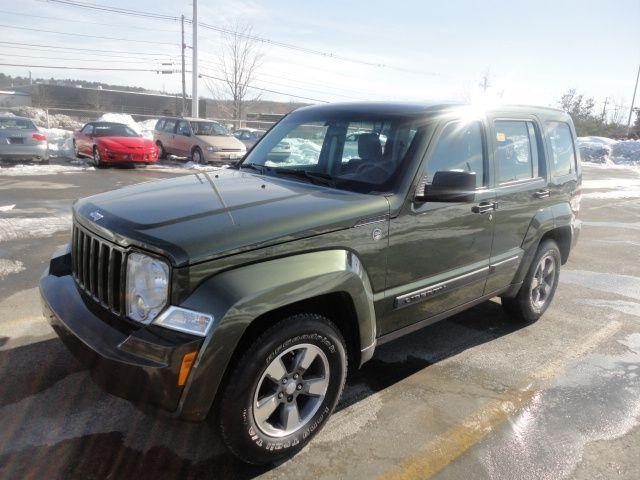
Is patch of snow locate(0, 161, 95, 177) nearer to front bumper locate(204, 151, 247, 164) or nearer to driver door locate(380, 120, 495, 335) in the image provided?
front bumper locate(204, 151, 247, 164)

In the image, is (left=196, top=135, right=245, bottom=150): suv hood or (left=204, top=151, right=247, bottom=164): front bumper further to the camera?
(left=196, top=135, right=245, bottom=150): suv hood

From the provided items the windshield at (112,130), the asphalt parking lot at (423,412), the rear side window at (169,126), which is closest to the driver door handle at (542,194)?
the asphalt parking lot at (423,412)

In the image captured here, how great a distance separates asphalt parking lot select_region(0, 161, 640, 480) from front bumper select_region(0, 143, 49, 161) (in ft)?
37.5

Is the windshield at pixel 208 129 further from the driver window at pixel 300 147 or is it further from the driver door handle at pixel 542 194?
the driver door handle at pixel 542 194

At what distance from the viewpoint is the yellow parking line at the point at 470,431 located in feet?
8.70

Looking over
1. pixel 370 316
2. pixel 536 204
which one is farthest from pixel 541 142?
pixel 370 316

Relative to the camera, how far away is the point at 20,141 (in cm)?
1470

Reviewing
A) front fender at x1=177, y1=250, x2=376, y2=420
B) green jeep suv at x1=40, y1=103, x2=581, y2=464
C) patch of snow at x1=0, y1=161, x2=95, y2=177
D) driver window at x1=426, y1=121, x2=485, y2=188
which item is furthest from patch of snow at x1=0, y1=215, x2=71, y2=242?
patch of snow at x1=0, y1=161, x2=95, y2=177

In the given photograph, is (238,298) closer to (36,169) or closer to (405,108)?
(405,108)

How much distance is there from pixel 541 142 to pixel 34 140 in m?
15.1

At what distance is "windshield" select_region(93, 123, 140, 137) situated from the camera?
16203 mm

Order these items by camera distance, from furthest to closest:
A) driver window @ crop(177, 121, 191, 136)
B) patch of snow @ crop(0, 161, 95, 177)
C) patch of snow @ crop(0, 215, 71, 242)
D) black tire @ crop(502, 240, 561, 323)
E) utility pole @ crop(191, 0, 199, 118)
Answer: utility pole @ crop(191, 0, 199, 118), driver window @ crop(177, 121, 191, 136), patch of snow @ crop(0, 161, 95, 177), patch of snow @ crop(0, 215, 71, 242), black tire @ crop(502, 240, 561, 323)

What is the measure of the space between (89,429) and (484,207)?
2895mm

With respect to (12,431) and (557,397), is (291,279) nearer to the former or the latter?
(12,431)
